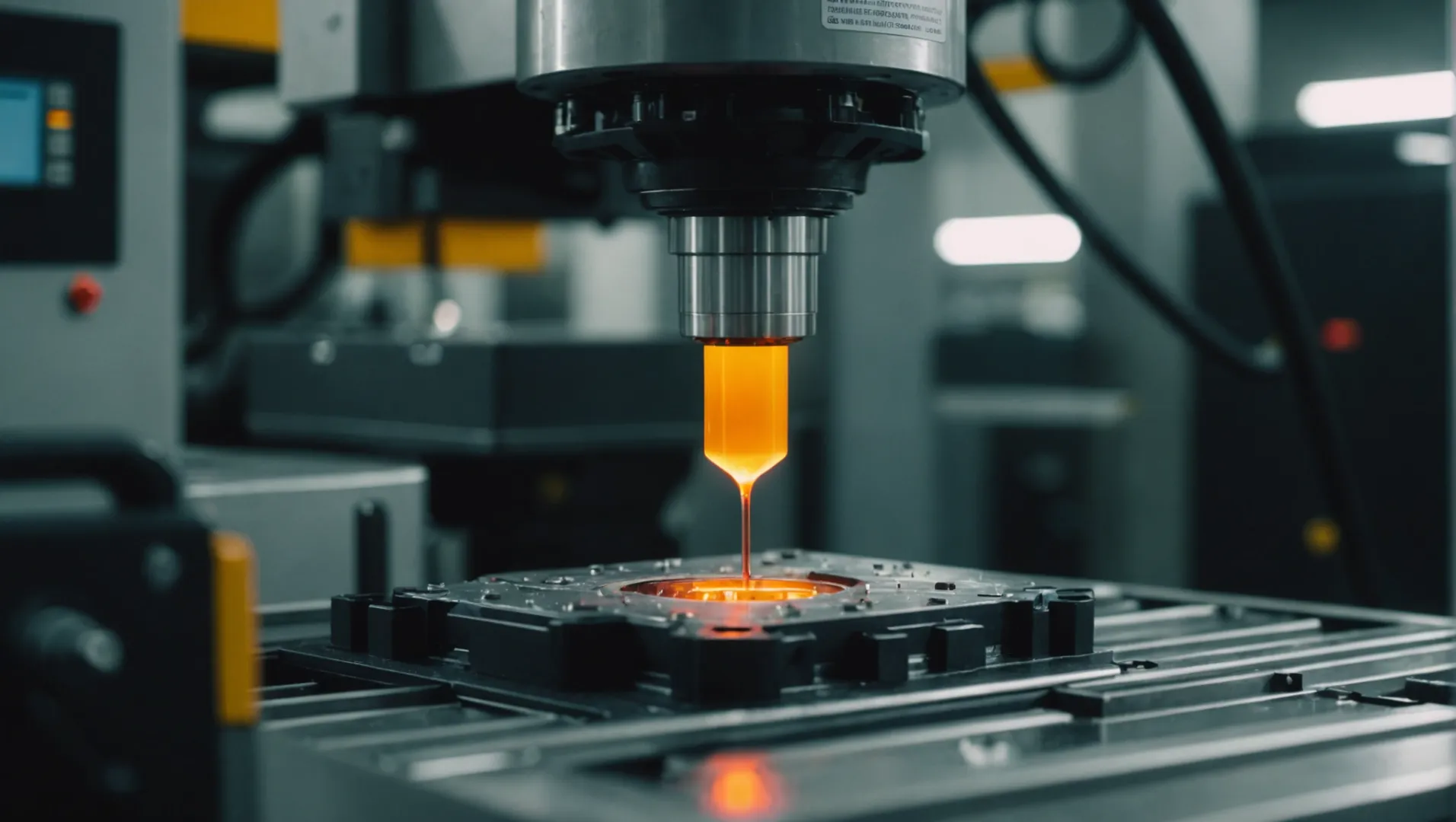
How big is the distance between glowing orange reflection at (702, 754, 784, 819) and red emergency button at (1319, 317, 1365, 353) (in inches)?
108

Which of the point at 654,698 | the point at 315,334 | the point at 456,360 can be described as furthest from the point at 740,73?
the point at 315,334

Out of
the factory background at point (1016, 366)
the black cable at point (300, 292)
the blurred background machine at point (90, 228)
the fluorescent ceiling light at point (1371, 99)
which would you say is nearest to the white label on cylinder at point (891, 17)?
the blurred background machine at point (90, 228)

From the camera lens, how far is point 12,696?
0.60m

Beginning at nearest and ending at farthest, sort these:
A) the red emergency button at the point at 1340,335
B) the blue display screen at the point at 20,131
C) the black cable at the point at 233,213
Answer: the blue display screen at the point at 20,131
the black cable at the point at 233,213
the red emergency button at the point at 1340,335

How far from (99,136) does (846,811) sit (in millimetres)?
880

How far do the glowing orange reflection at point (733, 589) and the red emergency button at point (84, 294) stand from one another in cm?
51

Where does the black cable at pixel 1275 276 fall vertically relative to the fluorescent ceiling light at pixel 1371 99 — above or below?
below

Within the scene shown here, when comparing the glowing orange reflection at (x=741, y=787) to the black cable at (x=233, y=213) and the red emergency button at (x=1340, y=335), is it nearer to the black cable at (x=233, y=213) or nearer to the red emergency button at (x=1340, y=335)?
the black cable at (x=233, y=213)

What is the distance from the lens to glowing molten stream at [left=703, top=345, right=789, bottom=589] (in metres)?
0.96

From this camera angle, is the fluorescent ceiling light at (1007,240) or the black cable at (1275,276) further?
the fluorescent ceiling light at (1007,240)

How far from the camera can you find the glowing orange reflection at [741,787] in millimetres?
630

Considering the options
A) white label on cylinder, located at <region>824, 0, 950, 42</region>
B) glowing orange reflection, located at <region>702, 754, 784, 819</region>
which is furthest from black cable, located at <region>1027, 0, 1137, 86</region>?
glowing orange reflection, located at <region>702, 754, 784, 819</region>

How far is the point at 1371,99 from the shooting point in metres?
5.41

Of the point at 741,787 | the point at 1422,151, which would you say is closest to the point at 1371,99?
the point at 1422,151
